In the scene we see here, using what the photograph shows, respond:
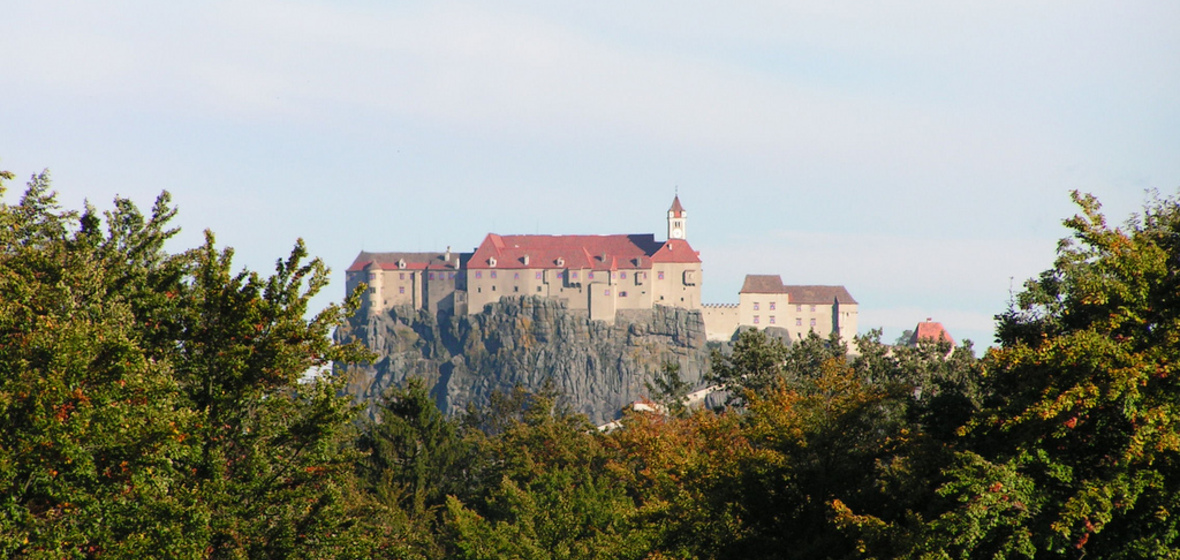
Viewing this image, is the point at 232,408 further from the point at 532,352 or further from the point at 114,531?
the point at 532,352

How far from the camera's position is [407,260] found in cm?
18262

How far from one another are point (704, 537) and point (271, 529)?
303 inches

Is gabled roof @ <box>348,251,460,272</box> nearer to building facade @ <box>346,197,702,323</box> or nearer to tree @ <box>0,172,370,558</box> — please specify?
building facade @ <box>346,197,702,323</box>

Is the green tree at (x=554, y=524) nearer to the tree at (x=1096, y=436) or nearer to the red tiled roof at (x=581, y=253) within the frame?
the tree at (x=1096, y=436)

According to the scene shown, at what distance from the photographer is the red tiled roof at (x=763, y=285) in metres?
178

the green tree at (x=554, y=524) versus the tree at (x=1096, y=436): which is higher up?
the tree at (x=1096, y=436)

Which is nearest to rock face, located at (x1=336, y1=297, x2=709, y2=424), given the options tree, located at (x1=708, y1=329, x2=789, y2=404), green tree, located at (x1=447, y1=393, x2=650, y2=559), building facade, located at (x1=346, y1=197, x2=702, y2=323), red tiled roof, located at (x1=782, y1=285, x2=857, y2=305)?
building facade, located at (x1=346, y1=197, x2=702, y2=323)

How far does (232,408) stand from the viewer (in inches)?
650

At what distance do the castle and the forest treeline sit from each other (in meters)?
153

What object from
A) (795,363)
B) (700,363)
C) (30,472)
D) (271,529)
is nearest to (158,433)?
(30,472)

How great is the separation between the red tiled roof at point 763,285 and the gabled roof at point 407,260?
131 feet

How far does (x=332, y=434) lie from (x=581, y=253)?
16336cm

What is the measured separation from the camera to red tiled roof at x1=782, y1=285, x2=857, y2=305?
584 feet

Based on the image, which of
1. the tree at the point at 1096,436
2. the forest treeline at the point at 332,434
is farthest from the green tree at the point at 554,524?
the tree at the point at 1096,436
